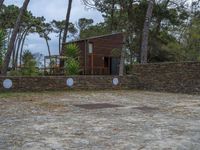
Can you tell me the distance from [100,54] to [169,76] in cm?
1165

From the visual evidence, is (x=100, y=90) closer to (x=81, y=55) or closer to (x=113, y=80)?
(x=113, y=80)

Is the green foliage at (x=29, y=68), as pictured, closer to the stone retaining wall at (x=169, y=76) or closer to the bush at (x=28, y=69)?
the bush at (x=28, y=69)

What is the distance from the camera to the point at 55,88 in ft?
52.1

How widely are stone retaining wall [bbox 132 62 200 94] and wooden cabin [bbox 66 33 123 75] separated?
837 cm

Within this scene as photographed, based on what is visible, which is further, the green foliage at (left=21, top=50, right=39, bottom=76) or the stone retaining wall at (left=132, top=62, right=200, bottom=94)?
the green foliage at (left=21, top=50, right=39, bottom=76)

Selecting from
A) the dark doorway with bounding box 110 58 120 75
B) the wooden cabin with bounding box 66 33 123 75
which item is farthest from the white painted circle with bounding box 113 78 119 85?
the dark doorway with bounding box 110 58 120 75

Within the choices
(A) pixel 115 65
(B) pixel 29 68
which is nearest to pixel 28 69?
(B) pixel 29 68

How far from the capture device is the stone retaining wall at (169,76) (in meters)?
15.2

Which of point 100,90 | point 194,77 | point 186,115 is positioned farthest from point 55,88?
point 186,115

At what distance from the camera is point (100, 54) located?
27.4 m

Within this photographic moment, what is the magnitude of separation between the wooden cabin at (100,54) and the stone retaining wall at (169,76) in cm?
837

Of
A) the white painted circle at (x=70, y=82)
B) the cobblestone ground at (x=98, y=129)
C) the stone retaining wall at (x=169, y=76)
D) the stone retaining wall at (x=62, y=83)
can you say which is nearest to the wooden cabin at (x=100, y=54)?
the stone retaining wall at (x=62, y=83)

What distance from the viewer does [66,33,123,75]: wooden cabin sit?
1046 inches

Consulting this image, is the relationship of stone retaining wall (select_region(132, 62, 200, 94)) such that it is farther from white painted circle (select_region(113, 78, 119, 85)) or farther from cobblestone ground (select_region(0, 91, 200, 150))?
cobblestone ground (select_region(0, 91, 200, 150))
